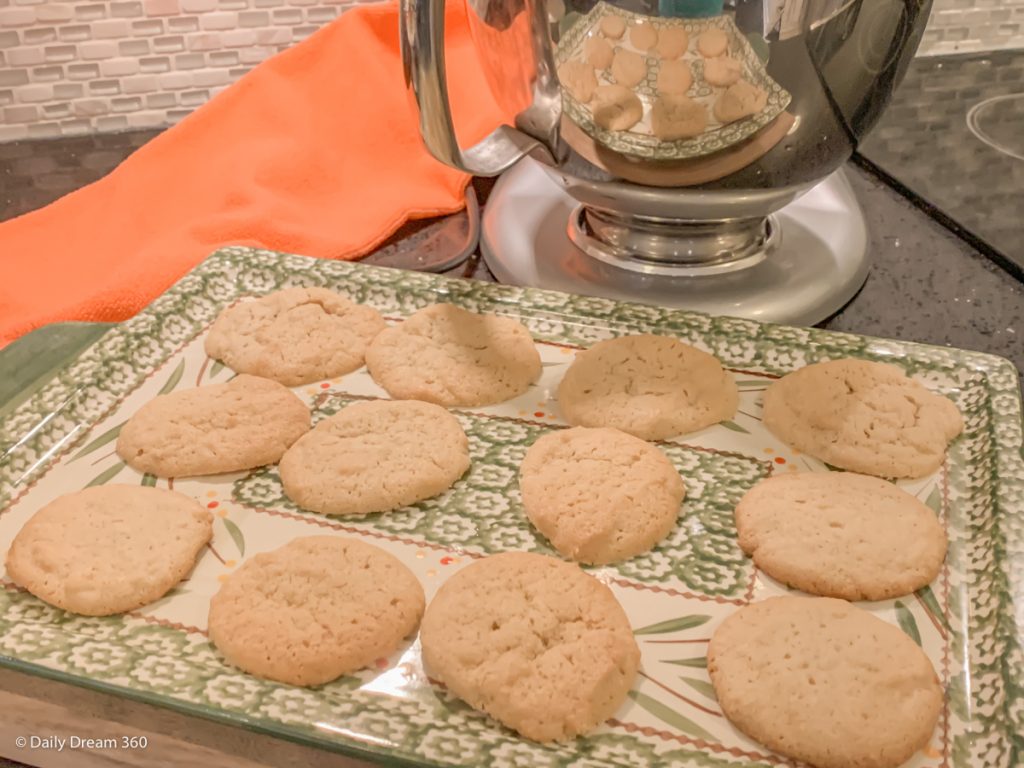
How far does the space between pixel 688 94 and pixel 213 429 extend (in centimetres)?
41

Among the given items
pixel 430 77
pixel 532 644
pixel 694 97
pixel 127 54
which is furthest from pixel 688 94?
pixel 127 54

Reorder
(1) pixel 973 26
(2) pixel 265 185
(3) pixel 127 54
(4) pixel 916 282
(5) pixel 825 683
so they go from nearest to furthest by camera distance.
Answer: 1. (5) pixel 825 683
2. (4) pixel 916 282
3. (2) pixel 265 185
4. (3) pixel 127 54
5. (1) pixel 973 26

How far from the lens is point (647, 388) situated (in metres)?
0.71

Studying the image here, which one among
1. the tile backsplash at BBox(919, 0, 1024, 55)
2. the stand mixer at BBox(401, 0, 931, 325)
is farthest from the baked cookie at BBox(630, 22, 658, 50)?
the tile backsplash at BBox(919, 0, 1024, 55)

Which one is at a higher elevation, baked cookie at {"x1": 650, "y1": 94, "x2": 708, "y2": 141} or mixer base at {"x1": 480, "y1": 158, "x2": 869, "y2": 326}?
baked cookie at {"x1": 650, "y1": 94, "x2": 708, "y2": 141}

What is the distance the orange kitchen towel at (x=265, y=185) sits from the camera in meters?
0.90

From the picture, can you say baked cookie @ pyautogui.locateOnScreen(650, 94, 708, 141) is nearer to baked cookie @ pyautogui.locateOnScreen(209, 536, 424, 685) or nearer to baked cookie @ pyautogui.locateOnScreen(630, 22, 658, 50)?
baked cookie @ pyautogui.locateOnScreen(630, 22, 658, 50)

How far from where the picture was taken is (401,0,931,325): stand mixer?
0.64 m

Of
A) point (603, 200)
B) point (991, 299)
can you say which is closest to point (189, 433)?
point (603, 200)

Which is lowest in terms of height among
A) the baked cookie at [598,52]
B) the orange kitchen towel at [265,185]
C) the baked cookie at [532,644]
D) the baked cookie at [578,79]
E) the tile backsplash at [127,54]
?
the baked cookie at [532,644]

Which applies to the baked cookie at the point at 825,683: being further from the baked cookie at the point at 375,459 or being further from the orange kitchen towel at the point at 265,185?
the orange kitchen towel at the point at 265,185

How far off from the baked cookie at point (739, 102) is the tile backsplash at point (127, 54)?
0.75 m

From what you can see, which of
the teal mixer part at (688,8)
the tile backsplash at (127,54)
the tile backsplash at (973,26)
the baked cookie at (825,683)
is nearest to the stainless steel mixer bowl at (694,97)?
the teal mixer part at (688,8)

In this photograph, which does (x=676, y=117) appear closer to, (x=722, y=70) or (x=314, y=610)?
(x=722, y=70)
